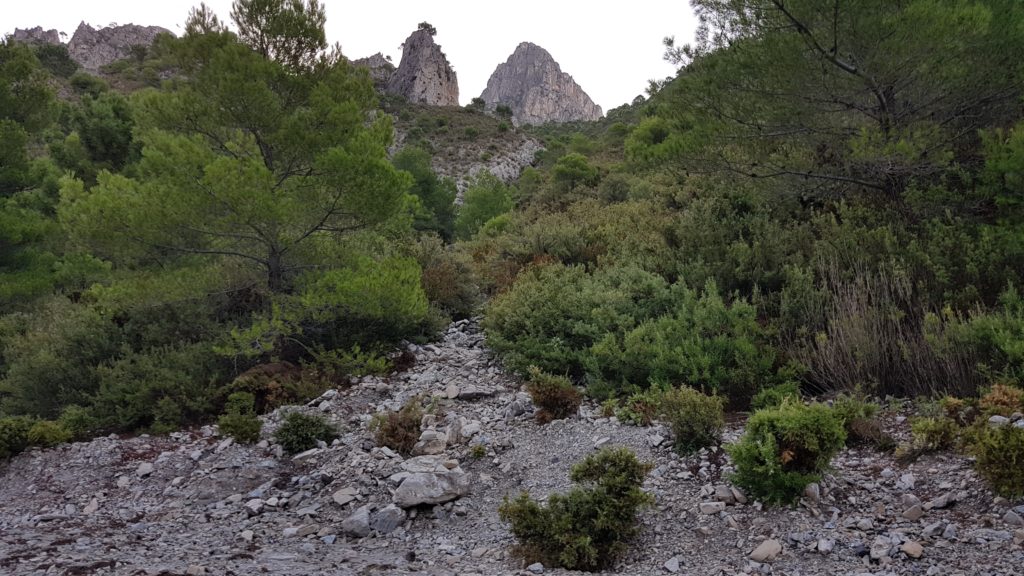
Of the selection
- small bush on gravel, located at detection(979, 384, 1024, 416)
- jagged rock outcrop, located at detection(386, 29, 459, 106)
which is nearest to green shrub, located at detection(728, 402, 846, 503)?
small bush on gravel, located at detection(979, 384, 1024, 416)

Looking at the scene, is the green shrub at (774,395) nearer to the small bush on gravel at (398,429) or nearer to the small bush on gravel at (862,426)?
the small bush on gravel at (862,426)

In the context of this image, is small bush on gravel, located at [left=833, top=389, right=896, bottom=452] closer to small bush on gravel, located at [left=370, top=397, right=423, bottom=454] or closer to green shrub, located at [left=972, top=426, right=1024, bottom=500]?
green shrub, located at [left=972, top=426, right=1024, bottom=500]

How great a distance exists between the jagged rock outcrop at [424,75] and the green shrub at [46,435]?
68132 millimetres

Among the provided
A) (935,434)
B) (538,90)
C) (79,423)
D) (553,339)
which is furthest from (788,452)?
(538,90)

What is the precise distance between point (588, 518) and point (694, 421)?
1.41m

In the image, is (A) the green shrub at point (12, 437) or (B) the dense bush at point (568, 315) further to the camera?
(B) the dense bush at point (568, 315)

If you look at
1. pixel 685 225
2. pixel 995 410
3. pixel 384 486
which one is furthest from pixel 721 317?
pixel 384 486

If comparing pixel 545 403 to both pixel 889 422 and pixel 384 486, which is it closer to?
pixel 384 486

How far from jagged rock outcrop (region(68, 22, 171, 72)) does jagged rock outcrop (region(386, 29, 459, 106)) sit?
27987 millimetres

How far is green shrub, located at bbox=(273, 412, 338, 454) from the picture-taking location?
20.3 feet

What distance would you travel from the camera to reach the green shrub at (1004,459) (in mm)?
3400

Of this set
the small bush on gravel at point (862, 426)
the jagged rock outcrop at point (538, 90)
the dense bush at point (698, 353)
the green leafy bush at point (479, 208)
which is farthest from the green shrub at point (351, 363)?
the jagged rock outcrop at point (538, 90)

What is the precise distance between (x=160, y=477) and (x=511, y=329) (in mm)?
4557

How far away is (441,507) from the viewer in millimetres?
4797
